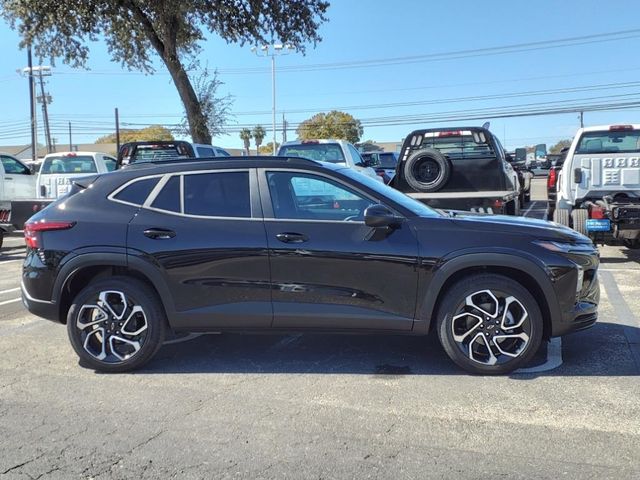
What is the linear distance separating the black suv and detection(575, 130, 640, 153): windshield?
620 centimetres

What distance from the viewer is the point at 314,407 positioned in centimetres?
420

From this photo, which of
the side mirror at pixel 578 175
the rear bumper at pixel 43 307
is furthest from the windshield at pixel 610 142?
the rear bumper at pixel 43 307

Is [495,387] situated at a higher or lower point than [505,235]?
lower

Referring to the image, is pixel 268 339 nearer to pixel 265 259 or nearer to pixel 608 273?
pixel 265 259

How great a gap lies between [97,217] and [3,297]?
170 inches

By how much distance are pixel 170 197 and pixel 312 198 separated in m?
1.18

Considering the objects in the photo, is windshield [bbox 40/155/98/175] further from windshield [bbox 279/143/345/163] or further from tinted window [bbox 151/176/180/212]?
tinted window [bbox 151/176/180/212]

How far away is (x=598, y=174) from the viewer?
10094mm

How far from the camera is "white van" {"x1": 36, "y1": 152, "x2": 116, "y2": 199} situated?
14219mm

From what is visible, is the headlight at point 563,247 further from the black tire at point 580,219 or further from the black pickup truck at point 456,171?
the black tire at point 580,219

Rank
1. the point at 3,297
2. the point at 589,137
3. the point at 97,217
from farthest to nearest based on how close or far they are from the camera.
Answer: the point at 589,137, the point at 3,297, the point at 97,217

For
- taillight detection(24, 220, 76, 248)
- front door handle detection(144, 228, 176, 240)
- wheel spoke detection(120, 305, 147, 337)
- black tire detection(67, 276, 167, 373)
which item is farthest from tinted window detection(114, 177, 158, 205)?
wheel spoke detection(120, 305, 147, 337)

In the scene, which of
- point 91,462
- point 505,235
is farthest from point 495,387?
point 91,462

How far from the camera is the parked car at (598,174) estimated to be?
966cm
